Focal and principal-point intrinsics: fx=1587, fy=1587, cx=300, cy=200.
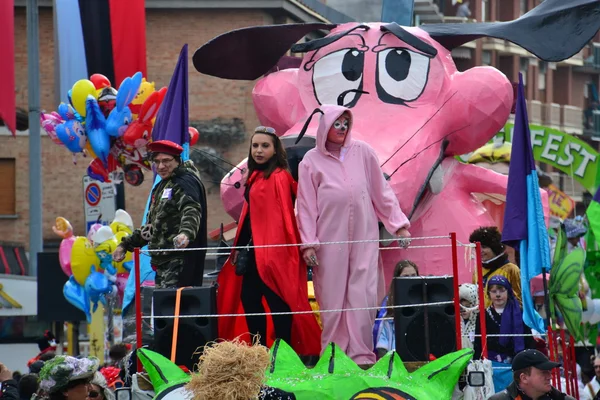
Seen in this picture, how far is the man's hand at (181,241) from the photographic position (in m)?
9.99

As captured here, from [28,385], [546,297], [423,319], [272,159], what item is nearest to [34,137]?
[28,385]

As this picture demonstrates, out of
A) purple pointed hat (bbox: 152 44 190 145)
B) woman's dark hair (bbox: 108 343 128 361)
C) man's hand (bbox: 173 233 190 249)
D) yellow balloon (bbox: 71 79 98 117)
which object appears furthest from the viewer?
yellow balloon (bbox: 71 79 98 117)

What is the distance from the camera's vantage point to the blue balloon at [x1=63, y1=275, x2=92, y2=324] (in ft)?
66.4

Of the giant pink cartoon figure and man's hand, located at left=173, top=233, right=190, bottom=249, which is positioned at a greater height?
the giant pink cartoon figure

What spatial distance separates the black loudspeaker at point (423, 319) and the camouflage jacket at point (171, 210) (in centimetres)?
161

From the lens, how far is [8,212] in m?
41.8

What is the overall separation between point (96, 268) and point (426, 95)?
324 inches

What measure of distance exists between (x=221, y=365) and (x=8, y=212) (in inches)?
1380

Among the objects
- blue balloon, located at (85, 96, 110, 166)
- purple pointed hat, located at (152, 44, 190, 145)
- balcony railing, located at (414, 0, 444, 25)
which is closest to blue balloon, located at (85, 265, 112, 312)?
blue balloon, located at (85, 96, 110, 166)

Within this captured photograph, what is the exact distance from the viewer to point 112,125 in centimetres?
1791

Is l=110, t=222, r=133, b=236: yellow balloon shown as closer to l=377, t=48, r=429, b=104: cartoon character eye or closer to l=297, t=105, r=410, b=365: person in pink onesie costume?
l=377, t=48, r=429, b=104: cartoon character eye

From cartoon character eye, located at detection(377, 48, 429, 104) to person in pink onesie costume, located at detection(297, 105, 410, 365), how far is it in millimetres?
2947

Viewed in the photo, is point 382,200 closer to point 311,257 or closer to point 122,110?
point 311,257

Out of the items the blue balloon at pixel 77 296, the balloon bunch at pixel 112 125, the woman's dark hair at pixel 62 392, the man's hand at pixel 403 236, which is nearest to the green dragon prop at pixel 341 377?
the woman's dark hair at pixel 62 392
